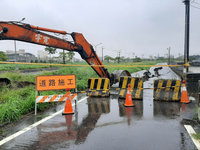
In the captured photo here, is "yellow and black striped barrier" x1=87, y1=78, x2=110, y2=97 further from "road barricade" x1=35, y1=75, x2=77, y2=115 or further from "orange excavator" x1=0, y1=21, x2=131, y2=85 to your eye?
"road barricade" x1=35, y1=75, x2=77, y2=115

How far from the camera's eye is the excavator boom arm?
24.6 ft

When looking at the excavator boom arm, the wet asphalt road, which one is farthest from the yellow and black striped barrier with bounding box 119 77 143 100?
the excavator boom arm

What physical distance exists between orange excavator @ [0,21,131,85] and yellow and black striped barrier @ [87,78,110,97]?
120 centimetres

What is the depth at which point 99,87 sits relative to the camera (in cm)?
1012

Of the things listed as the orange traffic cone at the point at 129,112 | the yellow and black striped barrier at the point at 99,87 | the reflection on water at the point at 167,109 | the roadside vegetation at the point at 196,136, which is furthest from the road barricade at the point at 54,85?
the roadside vegetation at the point at 196,136

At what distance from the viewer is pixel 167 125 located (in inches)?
207

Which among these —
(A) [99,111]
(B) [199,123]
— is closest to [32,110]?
(A) [99,111]

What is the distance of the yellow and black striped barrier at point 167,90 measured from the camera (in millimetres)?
8523

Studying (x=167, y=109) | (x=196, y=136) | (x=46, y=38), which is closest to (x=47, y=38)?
(x=46, y=38)

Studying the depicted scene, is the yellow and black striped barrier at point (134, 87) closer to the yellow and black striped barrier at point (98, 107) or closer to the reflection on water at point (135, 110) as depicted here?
the reflection on water at point (135, 110)

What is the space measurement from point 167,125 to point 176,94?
3.71 m

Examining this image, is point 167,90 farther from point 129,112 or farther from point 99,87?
point 99,87

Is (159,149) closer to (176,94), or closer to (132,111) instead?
(132,111)

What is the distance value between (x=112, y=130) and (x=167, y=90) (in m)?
4.94
